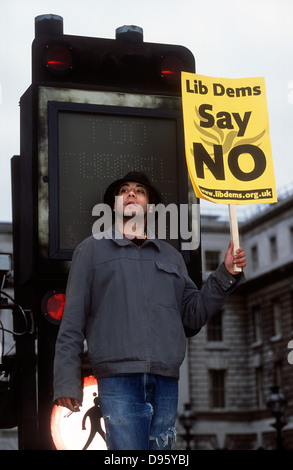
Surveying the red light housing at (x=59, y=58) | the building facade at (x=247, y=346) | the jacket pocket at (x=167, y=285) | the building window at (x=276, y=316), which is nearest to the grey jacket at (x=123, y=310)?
the jacket pocket at (x=167, y=285)

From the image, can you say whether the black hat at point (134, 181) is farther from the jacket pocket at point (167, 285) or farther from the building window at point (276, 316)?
the building window at point (276, 316)

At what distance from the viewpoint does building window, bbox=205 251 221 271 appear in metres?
56.3

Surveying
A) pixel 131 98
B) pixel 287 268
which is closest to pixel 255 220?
pixel 287 268

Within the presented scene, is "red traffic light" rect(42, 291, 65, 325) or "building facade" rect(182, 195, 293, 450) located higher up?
"building facade" rect(182, 195, 293, 450)

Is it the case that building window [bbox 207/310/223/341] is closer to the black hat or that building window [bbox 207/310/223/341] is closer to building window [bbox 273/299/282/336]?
building window [bbox 273/299/282/336]

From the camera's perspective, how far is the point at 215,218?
60406mm

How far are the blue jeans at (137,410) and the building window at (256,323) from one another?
171 ft

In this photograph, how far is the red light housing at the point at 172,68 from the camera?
5422 millimetres

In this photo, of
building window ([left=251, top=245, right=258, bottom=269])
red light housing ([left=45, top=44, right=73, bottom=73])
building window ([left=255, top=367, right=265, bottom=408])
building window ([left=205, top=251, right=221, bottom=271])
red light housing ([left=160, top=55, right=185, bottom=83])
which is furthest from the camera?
building window ([left=205, top=251, right=221, bottom=271])

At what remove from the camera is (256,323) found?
185 feet

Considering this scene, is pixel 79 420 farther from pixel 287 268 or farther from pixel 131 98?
pixel 287 268

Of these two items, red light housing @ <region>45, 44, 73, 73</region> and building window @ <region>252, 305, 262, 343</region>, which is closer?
red light housing @ <region>45, 44, 73, 73</region>

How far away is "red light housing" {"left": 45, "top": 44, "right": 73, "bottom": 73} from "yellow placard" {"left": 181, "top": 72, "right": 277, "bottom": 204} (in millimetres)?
710

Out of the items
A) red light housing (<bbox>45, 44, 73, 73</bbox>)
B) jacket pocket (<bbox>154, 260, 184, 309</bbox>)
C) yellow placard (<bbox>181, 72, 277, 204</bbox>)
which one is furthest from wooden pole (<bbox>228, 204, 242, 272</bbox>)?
red light housing (<bbox>45, 44, 73, 73</bbox>)
